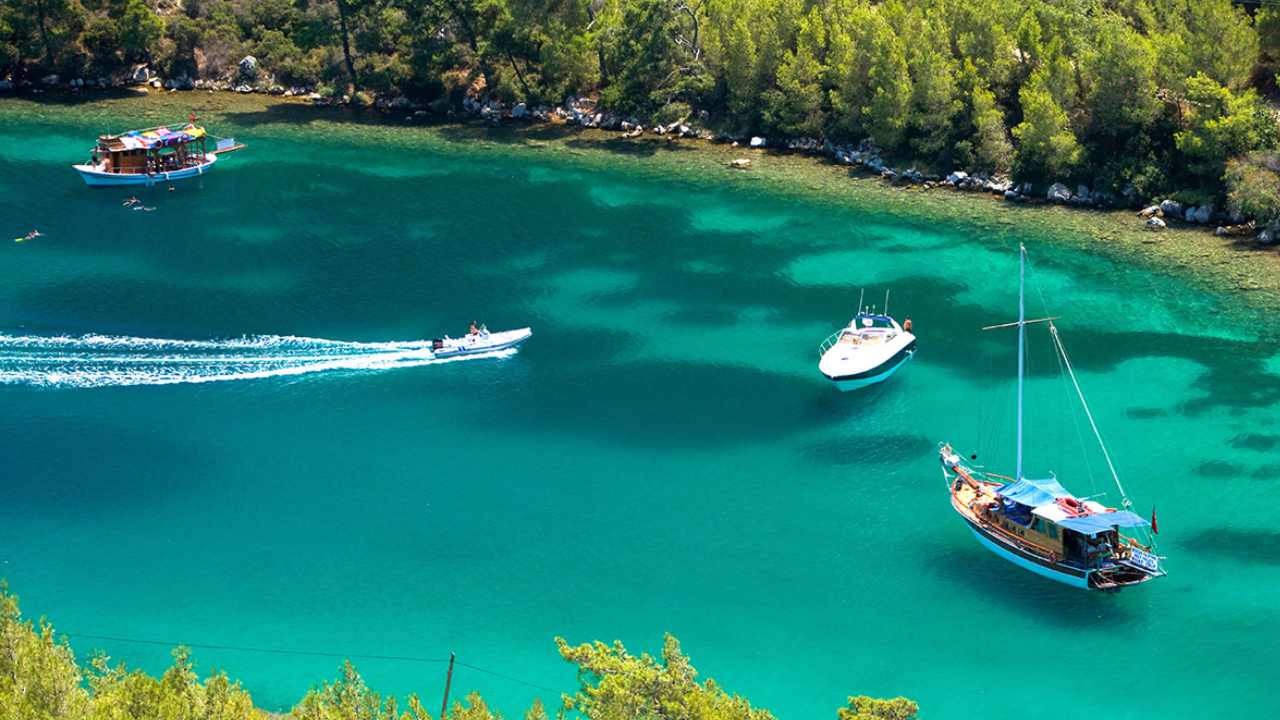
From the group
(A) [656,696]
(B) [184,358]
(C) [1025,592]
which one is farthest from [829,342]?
(A) [656,696]

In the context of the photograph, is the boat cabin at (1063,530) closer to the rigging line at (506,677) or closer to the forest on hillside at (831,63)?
the rigging line at (506,677)

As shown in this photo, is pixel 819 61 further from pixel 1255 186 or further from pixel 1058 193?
pixel 1255 186

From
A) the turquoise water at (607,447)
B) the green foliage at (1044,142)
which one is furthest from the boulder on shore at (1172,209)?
the turquoise water at (607,447)

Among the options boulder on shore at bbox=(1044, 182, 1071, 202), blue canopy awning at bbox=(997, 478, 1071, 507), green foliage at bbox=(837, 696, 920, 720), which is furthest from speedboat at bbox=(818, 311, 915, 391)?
green foliage at bbox=(837, 696, 920, 720)

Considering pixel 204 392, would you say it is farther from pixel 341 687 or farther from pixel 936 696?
pixel 936 696

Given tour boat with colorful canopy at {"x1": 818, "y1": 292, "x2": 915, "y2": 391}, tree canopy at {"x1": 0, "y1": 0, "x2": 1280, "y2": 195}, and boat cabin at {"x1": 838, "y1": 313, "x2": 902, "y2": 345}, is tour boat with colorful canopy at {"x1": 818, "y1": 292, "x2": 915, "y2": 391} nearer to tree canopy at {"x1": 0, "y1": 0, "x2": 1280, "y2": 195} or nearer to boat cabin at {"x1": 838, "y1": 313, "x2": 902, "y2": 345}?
boat cabin at {"x1": 838, "y1": 313, "x2": 902, "y2": 345}

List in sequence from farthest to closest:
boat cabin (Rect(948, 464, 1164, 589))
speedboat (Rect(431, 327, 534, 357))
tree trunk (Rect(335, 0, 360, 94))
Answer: tree trunk (Rect(335, 0, 360, 94)), speedboat (Rect(431, 327, 534, 357)), boat cabin (Rect(948, 464, 1164, 589))
